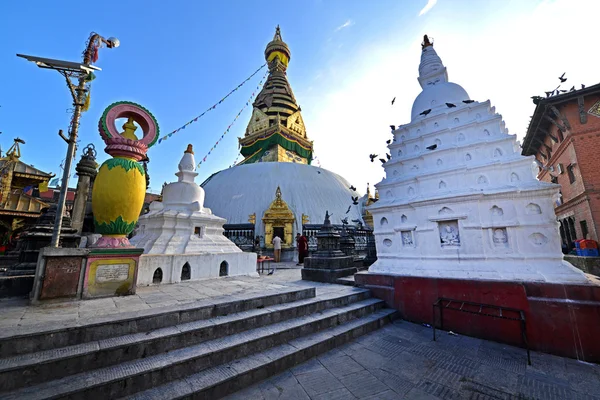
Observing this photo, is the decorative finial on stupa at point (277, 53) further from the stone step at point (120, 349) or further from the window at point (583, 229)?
the stone step at point (120, 349)

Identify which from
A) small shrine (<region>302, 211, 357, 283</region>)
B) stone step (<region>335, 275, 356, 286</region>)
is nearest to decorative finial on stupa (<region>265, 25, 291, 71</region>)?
small shrine (<region>302, 211, 357, 283</region>)

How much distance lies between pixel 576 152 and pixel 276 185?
17835 mm

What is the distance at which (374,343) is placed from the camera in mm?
3785

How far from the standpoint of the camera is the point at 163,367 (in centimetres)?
234

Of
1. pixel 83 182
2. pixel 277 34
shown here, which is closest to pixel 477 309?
pixel 83 182

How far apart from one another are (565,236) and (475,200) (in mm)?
16296

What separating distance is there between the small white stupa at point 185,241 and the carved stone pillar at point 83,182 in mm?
2567

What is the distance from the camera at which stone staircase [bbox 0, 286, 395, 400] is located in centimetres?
208

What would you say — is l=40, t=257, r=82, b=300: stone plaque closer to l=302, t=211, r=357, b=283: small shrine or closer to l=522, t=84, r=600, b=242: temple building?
l=302, t=211, r=357, b=283: small shrine

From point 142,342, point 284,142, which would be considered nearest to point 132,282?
point 142,342

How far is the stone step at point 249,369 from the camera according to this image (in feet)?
7.32

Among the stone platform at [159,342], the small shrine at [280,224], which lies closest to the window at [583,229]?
the stone platform at [159,342]

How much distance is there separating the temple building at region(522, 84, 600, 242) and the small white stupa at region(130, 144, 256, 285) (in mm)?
12992

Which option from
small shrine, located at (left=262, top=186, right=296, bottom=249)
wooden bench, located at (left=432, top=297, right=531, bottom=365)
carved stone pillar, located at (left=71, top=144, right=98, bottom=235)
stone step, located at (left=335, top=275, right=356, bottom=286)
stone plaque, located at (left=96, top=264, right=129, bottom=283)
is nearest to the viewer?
wooden bench, located at (left=432, top=297, right=531, bottom=365)
